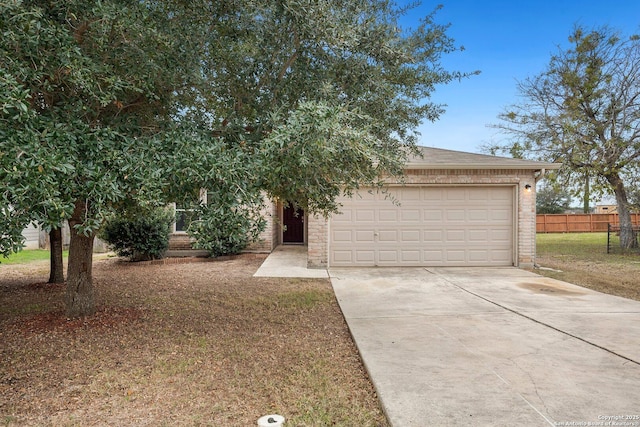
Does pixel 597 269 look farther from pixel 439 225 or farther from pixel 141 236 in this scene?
pixel 141 236

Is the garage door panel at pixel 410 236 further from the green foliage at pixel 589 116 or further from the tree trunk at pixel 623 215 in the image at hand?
the tree trunk at pixel 623 215

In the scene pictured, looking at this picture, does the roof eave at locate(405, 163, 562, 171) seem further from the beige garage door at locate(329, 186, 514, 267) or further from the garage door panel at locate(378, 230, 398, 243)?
the garage door panel at locate(378, 230, 398, 243)

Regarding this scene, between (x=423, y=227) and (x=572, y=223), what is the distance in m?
22.1

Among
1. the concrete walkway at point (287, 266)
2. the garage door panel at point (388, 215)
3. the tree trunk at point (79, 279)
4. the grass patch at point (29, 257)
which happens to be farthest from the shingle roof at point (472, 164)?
the grass patch at point (29, 257)

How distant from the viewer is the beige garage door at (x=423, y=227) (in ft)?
34.4

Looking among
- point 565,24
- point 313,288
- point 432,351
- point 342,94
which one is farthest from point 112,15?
point 565,24

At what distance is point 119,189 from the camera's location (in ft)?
11.5

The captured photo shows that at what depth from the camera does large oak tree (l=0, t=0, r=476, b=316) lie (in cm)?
313

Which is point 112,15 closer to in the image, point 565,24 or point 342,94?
point 342,94

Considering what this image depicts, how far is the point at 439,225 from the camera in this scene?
1052cm

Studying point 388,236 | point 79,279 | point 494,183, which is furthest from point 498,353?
point 494,183

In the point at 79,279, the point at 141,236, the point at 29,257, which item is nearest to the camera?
the point at 79,279

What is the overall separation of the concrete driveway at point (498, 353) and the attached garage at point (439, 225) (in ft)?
8.72

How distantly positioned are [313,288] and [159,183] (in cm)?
504
